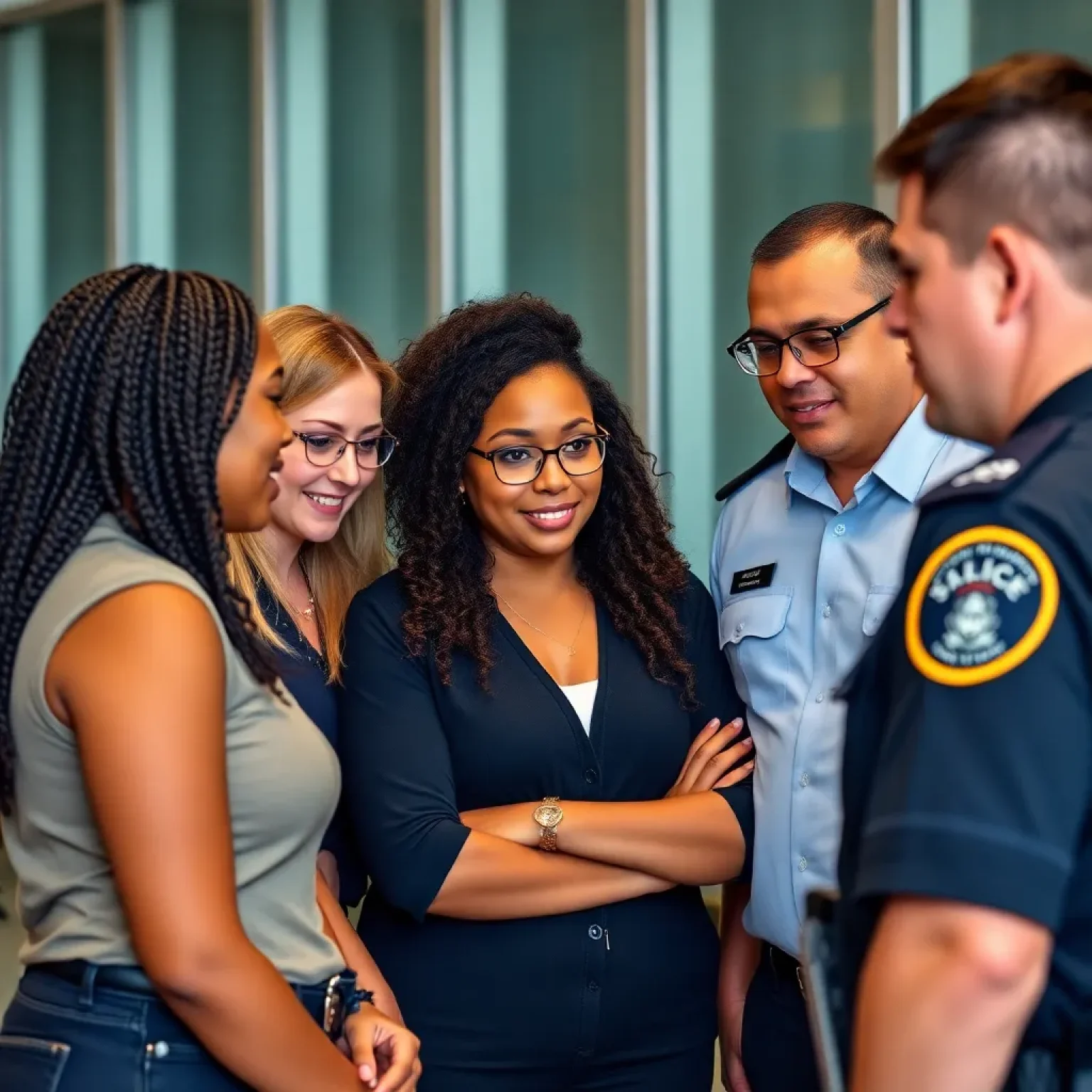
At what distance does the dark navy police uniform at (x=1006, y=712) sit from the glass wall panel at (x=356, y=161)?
459 cm

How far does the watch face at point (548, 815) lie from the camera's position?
81.6 inches

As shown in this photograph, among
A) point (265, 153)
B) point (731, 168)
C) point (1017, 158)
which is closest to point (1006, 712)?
point (1017, 158)

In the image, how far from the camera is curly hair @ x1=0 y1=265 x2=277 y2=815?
1466 mm

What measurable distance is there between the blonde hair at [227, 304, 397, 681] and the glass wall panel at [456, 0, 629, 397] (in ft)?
8.75

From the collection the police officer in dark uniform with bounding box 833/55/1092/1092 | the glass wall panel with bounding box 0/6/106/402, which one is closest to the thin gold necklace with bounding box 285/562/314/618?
the police officer in dark uniform with bounding box 833/55/1092/1092

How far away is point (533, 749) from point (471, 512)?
1.46 ft

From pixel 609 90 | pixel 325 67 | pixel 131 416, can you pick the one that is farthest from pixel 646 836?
pixel 325 67

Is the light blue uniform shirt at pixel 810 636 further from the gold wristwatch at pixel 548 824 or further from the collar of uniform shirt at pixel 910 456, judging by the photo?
the gold wristwatch at pixel 548 824

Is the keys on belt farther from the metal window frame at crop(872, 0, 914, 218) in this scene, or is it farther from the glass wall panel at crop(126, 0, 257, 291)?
the glass wall panel at crop(126, 0, 257, 291)

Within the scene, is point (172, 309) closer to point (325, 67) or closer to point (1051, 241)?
point (1051, 241)

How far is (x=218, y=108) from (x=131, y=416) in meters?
5.03

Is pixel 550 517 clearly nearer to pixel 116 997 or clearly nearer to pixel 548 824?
pixel 548 824

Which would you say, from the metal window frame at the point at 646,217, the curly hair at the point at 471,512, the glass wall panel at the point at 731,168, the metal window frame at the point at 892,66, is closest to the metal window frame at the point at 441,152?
the metal window frame at the point at 646,217

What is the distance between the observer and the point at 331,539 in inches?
95.3
